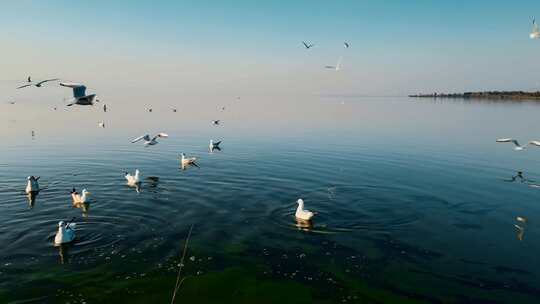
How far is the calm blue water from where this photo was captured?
1433 centimetres

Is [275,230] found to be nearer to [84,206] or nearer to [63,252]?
[63,252]

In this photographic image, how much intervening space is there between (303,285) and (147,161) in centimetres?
2771

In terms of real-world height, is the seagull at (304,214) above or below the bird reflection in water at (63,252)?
above

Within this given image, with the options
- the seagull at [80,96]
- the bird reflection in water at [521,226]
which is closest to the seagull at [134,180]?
the seagull at [80,96]

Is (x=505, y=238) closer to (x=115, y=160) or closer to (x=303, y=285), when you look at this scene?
(x=303, y=285)

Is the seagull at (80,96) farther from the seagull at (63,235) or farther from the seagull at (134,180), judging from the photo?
the seagull at (134,180)

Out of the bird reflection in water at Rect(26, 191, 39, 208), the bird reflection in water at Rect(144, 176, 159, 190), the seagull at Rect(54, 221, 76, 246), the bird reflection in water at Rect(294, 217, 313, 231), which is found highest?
the bird reflection in water at Rect(144, 176, 159, 190)

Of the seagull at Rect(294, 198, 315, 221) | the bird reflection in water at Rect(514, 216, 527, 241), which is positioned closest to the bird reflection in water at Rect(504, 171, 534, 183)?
the bird reflection in water at Rect(514, 216, 527, 241)

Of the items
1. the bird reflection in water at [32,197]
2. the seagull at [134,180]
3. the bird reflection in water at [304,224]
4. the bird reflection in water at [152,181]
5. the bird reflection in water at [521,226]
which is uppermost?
the seagull at [134,180]

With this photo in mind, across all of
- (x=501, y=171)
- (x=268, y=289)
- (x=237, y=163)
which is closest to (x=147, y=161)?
(x=237, y=163)

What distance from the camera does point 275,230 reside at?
1956 centimetres

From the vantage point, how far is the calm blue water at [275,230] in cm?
1433

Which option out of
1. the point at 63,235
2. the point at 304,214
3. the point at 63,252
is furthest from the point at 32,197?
the point at 304,214

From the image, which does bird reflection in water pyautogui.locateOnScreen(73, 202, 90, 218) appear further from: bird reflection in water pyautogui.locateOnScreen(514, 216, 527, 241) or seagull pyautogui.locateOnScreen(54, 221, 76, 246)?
bird reflection in water pyautogui.locateOnScreen(514, 216, 527, 241)
